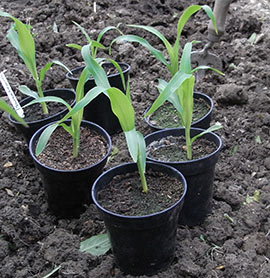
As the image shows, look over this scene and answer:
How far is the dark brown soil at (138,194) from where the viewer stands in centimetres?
148

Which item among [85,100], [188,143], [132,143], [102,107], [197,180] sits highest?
[85,100]

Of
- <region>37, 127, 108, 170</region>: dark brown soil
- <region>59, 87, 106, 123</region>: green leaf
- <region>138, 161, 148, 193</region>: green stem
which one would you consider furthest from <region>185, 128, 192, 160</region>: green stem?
<region>59, 87, 106, 123</region>: green leaf

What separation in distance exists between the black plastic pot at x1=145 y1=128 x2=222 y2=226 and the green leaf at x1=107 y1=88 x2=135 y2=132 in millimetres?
273

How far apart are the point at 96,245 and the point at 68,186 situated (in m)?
0.26

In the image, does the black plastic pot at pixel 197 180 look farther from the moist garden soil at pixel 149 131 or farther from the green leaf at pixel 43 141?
the green leaf at pixel 43 141

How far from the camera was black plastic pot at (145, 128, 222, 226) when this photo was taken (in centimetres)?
162

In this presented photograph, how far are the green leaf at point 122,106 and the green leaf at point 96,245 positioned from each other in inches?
18.9

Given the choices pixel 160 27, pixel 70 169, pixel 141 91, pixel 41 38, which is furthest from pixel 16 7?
pixel 70 169

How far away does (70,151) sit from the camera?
184 cm

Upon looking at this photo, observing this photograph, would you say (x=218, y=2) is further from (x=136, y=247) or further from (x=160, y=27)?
(x=136, y=247)

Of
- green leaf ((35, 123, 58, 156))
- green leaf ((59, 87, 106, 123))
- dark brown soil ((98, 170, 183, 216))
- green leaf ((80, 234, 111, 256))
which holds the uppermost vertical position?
green leaf ((59, 87, 106, 123))

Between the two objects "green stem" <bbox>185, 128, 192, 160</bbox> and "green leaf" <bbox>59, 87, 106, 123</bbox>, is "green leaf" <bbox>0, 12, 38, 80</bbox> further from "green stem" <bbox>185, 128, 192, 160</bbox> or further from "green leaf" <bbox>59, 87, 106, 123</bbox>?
"green stem" <bbox>185, 128, 192, 160</bbox>

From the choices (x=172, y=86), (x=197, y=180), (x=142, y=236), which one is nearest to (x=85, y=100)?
(x=172, y=86)

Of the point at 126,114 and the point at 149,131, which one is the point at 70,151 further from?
the point at 149,131
